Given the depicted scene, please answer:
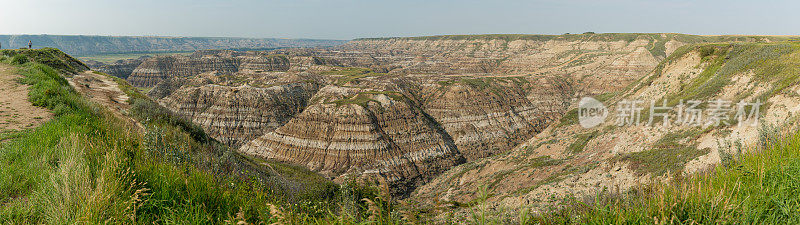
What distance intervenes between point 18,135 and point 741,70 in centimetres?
3449

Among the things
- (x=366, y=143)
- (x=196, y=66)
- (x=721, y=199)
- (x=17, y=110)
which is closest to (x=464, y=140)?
(x=366, y=143)

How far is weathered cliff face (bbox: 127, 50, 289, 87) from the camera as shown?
147m

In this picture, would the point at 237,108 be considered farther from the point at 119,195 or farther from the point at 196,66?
the point at 196,66

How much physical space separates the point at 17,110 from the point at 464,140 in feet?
203

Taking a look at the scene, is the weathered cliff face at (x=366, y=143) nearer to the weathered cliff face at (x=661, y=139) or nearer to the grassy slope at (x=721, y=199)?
the weathered cliff face at (x=661, y=139)

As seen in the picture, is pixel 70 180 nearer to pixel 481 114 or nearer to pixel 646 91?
pixel 646 91

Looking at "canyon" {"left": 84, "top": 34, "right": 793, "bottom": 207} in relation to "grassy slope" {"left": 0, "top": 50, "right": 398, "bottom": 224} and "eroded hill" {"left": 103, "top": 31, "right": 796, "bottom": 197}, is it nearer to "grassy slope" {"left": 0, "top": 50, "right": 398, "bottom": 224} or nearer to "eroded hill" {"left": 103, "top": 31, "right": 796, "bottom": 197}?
"eroded hill" {"left": 103, "top": 31, "right": 796, "bottom": 197}

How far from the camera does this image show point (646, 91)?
105 ft

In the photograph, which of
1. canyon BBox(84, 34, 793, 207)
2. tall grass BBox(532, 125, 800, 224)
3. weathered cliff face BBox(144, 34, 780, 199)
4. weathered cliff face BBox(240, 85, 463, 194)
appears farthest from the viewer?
weathered cliff face BBox(144, 34, 780, 199)

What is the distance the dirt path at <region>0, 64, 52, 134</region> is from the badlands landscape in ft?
2.49

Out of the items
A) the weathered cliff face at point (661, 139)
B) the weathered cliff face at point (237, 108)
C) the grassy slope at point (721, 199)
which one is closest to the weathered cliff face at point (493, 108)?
the weathered cliff face at point (661, 139)

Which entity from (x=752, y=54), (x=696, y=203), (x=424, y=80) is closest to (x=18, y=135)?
(x=696, y=203)

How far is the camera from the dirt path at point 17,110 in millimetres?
7695

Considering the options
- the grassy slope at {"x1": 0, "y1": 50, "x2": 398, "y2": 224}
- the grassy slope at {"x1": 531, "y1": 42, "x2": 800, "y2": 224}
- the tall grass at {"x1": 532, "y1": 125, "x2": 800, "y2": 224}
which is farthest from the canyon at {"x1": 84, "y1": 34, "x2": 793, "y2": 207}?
the grassy slope at {"x1": 0, "y1": 50, "x2": 398, "y2": 224}
